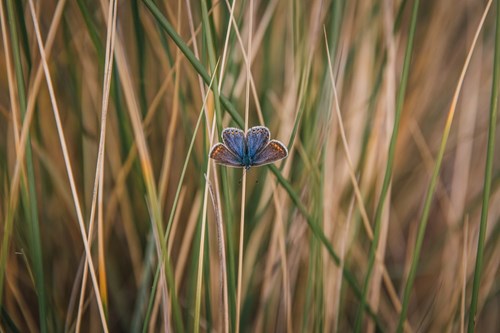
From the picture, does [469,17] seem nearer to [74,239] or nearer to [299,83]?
[299,83]

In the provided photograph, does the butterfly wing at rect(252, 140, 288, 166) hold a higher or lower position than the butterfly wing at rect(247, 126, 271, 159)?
lower

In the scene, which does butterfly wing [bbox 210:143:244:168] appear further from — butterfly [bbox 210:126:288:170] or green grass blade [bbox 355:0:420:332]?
green grass blade [bbox 355:0:420:332]

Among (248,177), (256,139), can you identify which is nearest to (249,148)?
(256,139)

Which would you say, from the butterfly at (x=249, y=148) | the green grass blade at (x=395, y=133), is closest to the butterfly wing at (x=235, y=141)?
the butterfly at (x=249, y=148)

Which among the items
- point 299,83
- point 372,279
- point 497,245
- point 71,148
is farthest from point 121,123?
point 497,245

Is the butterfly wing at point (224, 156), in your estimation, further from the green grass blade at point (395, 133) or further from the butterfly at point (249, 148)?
the green grass blade at point (395, 133)

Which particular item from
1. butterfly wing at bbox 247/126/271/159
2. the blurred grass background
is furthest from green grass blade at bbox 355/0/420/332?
butterfly wing at bbox 247/126/271/159

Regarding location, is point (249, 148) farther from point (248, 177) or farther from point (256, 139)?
point (248, 177)

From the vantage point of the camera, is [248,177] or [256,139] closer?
[256,139]
